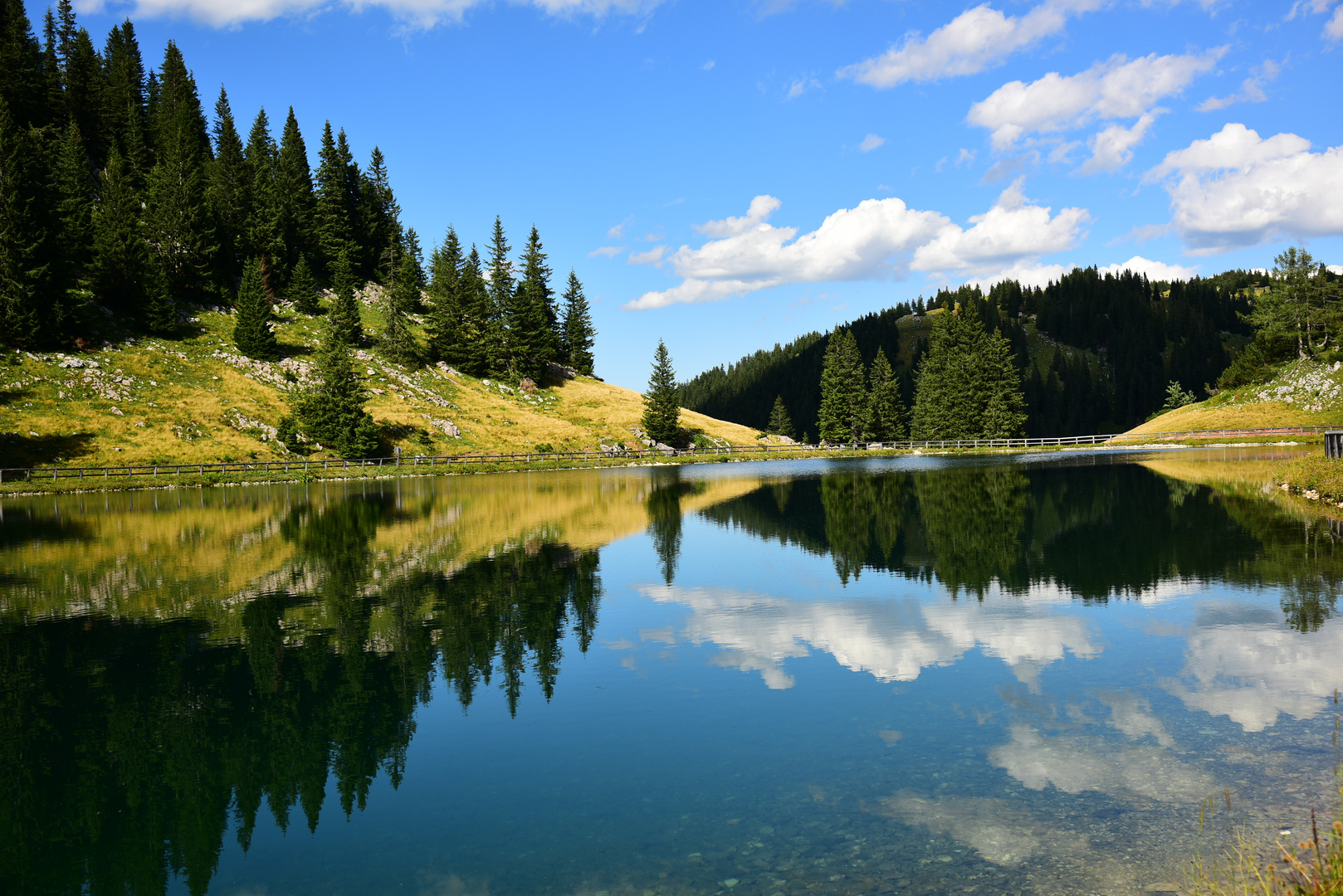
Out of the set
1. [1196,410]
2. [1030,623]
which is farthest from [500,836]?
[1196,410]

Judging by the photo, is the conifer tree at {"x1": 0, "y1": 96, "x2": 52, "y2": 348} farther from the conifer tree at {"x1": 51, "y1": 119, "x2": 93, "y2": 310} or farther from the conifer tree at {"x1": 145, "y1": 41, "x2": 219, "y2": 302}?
the conifer tree at {"x1": 145, "y1": 41, "x2": 219, "y2": 302}

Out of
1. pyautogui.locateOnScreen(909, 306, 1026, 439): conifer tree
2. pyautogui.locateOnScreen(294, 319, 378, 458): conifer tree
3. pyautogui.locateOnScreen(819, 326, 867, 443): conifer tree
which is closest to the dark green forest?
pyautogui.locateOnScreen(294, 319, 378, 458): conifer tree

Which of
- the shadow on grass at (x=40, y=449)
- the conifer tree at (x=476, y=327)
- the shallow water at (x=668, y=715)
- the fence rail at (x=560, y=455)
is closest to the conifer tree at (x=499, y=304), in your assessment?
the conifer tree at (x=476, y=327)

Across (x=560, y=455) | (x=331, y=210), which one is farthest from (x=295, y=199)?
(x=560, y=455)

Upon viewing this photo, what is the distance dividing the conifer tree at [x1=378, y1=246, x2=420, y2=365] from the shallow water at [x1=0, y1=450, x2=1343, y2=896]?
83.9 m

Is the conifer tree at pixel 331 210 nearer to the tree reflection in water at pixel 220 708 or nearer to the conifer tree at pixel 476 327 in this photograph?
the conifer tree at pixel 476 327

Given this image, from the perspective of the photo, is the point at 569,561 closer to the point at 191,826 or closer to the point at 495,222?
the point at 191,826

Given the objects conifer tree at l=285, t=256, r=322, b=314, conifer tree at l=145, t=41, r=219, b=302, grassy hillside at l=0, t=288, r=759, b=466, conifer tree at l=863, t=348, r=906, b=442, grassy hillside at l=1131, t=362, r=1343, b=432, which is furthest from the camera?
conifer tree at l=863, t=348, r=906, b=442

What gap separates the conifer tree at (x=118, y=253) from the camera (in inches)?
3469

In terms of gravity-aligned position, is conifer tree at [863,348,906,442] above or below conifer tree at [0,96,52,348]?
below

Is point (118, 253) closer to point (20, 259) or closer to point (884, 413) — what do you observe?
point (20, 259)

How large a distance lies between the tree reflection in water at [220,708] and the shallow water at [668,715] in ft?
0.21

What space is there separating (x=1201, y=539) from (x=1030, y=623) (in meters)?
14.4

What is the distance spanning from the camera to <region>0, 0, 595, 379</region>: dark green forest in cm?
8569
